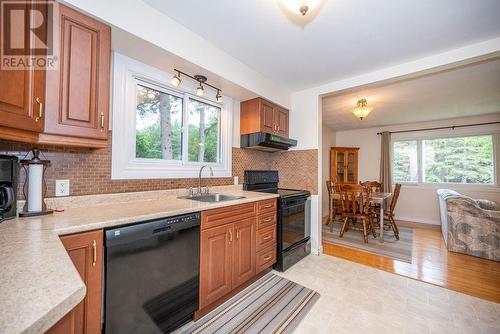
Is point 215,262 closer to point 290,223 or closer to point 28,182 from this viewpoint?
point 290,223

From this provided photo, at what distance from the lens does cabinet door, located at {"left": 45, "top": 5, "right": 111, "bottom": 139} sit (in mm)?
1210

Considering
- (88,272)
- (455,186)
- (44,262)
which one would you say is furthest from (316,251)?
(455,186)

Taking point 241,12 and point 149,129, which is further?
point 149,129

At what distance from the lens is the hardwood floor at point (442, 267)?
6.88 ft

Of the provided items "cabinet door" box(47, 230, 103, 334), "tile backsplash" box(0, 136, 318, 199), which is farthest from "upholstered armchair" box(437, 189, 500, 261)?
"cabinet door" box(47, 230, 103, 334)

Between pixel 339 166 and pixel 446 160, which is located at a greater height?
pixel 446 160

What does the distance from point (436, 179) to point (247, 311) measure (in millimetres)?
5253

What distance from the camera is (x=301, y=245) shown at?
2.67 meters

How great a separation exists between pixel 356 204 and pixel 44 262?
3960mm

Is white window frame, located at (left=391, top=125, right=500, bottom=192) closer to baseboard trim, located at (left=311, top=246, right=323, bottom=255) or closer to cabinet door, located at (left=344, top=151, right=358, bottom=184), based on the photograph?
cabinet door, located at (left=344, top=151, right=358, bottom=184)

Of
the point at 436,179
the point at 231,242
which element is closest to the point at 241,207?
the point at 231,242

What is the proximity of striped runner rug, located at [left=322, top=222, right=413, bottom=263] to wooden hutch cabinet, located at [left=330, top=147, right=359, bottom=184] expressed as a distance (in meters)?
1.74

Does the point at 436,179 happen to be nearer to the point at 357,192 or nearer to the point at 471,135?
the point at 471,135

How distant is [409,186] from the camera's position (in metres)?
4.88
